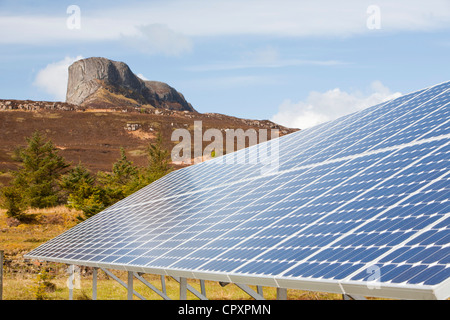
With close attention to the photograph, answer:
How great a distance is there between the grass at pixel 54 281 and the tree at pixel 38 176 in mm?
8119

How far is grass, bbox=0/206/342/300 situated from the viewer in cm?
3329

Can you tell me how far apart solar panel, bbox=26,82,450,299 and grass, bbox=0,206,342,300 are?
1181cm

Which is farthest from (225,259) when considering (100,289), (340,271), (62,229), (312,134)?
(62,229)

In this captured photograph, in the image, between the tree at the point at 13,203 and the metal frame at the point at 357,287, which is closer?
the metal frame at the point at 357,287

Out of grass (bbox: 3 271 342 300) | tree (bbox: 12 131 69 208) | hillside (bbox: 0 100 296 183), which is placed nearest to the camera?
grass (bbox: 3 271 342 300)

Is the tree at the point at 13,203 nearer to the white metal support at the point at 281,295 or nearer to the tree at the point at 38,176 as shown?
the tree at the point at 38,176

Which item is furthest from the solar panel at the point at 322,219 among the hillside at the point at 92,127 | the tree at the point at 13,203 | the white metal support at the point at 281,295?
the hillside at the point at 92,127

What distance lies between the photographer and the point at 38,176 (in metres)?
66.4

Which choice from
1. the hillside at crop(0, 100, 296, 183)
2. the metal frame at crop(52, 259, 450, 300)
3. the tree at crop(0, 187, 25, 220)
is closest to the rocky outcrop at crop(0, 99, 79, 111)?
the hillside at crop(0, 100, 296, 183)

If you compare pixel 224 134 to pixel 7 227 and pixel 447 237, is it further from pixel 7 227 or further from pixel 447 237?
pixel 447 237

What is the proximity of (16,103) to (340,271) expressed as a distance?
175 metres

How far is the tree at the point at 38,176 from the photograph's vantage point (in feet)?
206

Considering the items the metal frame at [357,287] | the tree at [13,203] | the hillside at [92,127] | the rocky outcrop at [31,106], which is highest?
the rocky outcrop at [31,106]

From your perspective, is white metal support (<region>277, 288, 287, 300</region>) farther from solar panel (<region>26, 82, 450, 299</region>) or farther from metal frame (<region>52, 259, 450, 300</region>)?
metal frame (<region>52, 259, 450, 300</region>)
